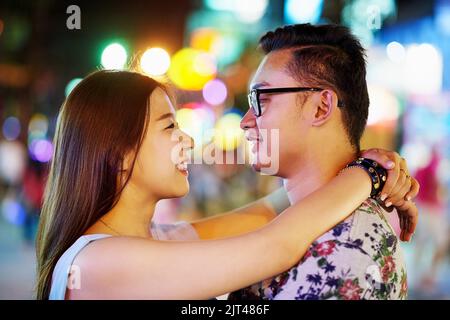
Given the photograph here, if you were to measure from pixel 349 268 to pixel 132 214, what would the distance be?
98 cm

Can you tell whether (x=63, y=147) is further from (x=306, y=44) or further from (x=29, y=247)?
(x=29, y=247)

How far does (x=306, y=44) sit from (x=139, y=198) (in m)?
1.00

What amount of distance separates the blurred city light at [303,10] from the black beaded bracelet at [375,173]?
23.9 feet

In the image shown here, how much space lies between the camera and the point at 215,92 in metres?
24.9

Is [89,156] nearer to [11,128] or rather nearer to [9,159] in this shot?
[9,159]

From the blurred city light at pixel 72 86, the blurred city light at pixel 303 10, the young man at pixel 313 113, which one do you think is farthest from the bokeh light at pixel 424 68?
the young man at pixel 313 113

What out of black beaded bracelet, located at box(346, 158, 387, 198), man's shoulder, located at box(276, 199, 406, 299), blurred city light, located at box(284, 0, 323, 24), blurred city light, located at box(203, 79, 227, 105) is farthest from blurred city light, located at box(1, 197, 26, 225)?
man's shoulder, located at box(276, 199, 406, 299)

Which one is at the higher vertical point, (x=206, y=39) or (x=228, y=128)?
(x=206, y=39)

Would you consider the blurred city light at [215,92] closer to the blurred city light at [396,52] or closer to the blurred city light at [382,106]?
the blurred city light at [396,52]

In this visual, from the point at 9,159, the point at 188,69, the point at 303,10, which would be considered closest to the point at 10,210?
the point at 9,159

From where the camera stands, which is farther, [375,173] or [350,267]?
[375,173]

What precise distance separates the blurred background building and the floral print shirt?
1.17 metres

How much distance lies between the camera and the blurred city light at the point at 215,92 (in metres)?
24.2
